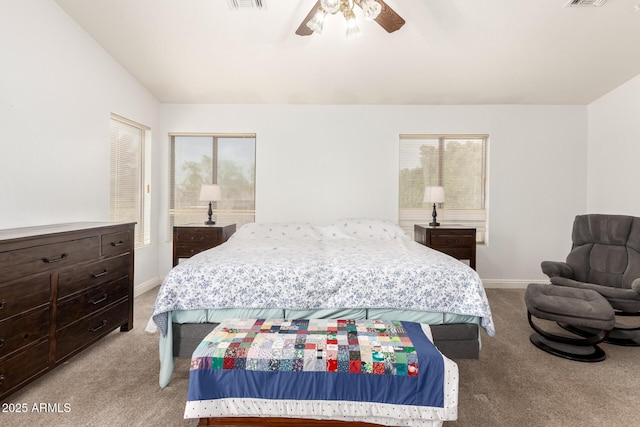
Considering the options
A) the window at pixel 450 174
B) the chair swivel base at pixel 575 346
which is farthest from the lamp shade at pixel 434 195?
the chair swivel base at pixel 575 346

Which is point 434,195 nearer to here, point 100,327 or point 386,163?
point 386,163

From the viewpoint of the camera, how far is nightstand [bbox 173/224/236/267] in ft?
12.6

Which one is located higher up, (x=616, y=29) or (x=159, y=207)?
(x=616, y=29)

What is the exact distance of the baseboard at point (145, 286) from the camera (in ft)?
12.3

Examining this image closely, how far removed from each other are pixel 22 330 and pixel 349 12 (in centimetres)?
260

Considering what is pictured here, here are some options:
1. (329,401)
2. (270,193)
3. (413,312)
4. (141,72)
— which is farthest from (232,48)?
(329,401)

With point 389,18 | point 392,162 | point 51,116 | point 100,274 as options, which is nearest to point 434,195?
point 392,162

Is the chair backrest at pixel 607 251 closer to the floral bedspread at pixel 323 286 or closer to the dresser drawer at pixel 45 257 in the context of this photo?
the floral bedspread at pixel 323 286

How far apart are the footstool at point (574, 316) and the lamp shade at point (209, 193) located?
334 cm

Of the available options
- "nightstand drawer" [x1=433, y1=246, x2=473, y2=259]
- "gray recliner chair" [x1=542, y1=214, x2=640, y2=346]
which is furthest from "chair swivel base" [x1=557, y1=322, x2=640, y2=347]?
"nightstand drawer" [x1=433, y1=246, x2=473, y2=259]

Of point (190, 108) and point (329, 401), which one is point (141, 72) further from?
point (329, 401)

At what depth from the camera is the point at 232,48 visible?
3.23m

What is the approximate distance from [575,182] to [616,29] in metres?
1.97

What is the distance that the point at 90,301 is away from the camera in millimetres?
2322
